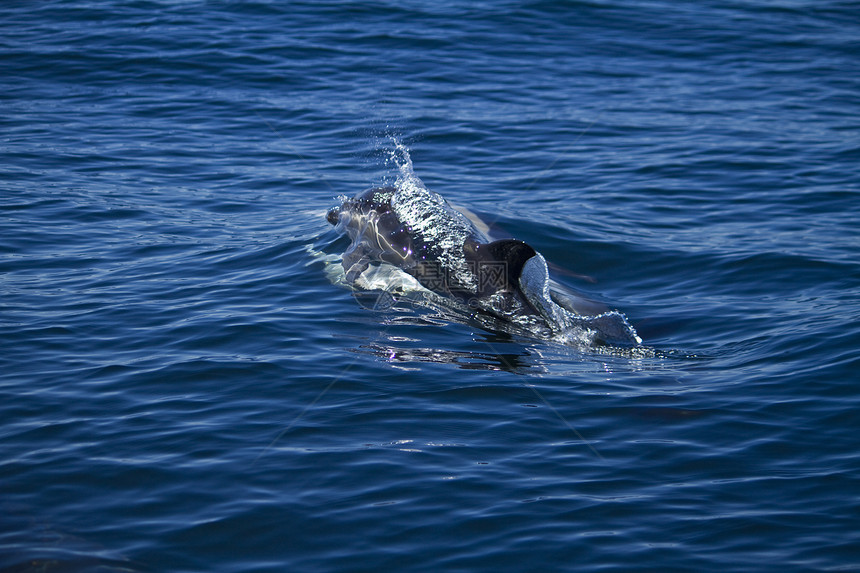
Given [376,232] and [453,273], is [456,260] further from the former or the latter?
[376,232]

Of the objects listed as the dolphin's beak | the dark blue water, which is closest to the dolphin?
the dolphin's beak

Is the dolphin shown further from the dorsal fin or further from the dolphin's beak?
the dolphin's beak

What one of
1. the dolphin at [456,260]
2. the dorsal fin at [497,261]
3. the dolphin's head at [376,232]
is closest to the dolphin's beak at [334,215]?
the dolphin at [456,260]

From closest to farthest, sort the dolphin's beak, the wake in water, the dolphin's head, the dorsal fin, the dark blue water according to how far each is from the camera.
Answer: the dark blue water, the dorsal fin, the wake in water, the dolphin's head, the dolphin's beak

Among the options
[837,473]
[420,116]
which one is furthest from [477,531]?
[420,116]

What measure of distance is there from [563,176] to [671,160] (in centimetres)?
189

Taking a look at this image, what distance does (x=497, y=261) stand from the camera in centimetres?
834

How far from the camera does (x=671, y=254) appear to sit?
35.1 ft

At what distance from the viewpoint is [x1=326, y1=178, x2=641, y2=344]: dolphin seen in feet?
27.6

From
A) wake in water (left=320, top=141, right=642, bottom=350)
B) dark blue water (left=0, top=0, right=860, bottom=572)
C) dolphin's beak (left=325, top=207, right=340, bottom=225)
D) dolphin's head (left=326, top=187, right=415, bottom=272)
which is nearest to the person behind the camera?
dark blue water (left=0, top=0, right=860, bottom=572)

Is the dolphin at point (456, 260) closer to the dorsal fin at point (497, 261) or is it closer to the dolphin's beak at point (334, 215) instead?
the dorsal fin at point (497, 261)

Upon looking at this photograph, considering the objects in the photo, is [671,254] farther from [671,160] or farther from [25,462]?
[25,462]

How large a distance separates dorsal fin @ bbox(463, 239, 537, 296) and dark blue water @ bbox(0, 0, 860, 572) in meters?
0.52

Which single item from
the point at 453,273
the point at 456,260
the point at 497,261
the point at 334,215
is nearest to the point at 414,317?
the point at 453,273
